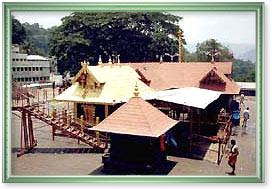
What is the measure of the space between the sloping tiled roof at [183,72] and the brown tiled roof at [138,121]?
68cm

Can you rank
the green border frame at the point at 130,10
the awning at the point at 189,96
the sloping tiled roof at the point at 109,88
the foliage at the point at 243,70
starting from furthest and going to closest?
the sloping tiled roof at the point at 109,88 < the awning at the point at 189,96 < the foliage at the point at 243,70 < the green border frame at the point at 130,10

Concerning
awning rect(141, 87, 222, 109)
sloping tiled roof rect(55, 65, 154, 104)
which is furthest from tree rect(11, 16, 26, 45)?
awning rect(141, 87, 222, 109)

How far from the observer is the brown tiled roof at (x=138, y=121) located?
4.62 metres

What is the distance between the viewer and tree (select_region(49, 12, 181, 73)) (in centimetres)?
470

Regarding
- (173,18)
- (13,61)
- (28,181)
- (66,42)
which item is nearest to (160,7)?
(173,18)

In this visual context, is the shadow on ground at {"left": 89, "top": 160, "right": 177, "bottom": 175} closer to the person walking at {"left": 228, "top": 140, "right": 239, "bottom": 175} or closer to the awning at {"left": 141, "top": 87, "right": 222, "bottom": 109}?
the person walking at {"left": 228, "top": 140, "right": 239, "bottom": 175}

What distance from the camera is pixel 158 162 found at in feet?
15.8

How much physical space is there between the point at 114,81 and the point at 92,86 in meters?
0.35

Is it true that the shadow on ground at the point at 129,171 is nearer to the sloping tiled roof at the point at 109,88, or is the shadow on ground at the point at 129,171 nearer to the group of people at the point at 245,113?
the group of people at the point at 245,113

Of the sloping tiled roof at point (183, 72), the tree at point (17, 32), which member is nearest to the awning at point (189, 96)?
the sloping tiled roof at point (183, 72)

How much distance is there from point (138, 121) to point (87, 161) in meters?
0.90

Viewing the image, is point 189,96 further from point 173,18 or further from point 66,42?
point 66,42

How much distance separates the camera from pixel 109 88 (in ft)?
19.5

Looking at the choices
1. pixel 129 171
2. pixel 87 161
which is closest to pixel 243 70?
pixel 129 171
